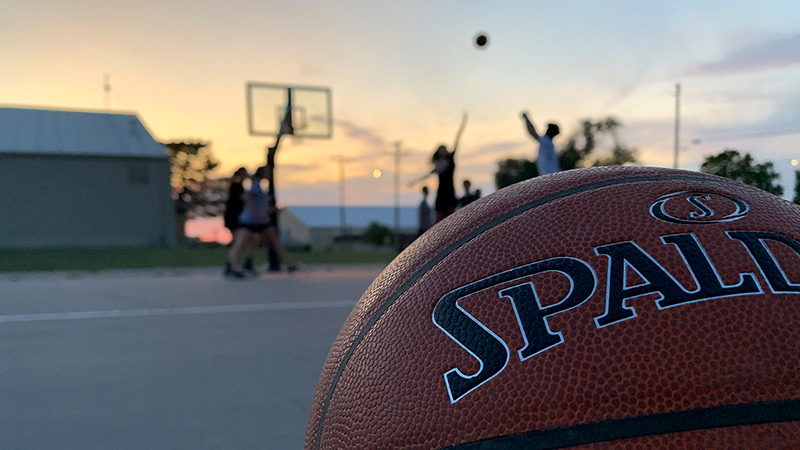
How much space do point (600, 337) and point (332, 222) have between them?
1880 inches

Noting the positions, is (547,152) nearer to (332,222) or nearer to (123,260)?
(123,260)

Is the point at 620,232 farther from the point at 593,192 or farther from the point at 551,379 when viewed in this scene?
the point at 551,379

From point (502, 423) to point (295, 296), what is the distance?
17.5 ft

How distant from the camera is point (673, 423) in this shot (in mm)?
858

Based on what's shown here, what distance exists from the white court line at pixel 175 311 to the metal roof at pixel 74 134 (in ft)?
82.7

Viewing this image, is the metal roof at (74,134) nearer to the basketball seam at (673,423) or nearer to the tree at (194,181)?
the tree at (194,181)

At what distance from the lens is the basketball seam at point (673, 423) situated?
0.86 m

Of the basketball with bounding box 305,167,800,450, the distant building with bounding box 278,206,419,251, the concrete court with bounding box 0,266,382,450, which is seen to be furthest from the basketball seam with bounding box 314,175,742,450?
the distant building with bounding box 278,206,419,251

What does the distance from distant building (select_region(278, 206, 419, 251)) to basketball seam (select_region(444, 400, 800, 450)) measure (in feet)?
131

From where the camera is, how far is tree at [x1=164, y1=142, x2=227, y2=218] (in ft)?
145

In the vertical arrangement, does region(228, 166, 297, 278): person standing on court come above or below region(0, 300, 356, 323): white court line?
above

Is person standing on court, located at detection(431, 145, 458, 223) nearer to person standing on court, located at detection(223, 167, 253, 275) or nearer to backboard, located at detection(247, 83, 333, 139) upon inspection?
person standing on court, located at detection(223, 167, 253, 275)

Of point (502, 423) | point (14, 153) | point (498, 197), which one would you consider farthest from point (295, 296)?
point (14, 153)

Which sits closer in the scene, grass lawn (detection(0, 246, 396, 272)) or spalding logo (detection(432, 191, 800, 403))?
spalding logo (detection(432, 191, 800, 403))
